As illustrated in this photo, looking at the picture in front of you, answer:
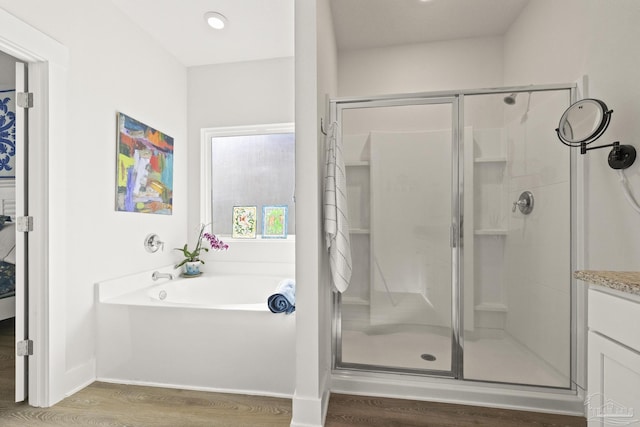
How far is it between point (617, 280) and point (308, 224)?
115cm

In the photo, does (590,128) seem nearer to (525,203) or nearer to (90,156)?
(525,203)

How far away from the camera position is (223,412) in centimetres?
170

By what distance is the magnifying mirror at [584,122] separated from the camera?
1374 millimetres

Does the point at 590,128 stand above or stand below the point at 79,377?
above

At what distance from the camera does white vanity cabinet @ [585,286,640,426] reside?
0.80m

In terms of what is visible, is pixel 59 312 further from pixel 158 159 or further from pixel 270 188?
pixel 270 188

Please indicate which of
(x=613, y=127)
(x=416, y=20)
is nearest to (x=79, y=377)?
(x=613, y=127)

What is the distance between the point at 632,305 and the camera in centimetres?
80

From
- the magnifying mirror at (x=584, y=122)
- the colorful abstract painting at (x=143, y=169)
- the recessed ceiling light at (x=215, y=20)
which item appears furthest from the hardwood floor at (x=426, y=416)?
the recessed ceiling light at (x=215, y=20)

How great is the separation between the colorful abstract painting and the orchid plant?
0.38 m

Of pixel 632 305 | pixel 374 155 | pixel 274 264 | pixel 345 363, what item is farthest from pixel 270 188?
pixel 632 305

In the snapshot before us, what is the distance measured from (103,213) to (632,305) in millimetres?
2741

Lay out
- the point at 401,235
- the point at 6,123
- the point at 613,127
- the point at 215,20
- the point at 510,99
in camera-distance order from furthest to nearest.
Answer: the point at 6,123, the point at 215,20, the point at 401,235, the point at 510,99, the point at 613,127

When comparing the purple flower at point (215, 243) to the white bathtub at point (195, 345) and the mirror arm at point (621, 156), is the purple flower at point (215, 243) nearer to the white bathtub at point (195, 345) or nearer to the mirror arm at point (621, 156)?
the white bathtub at point (195, 345)
